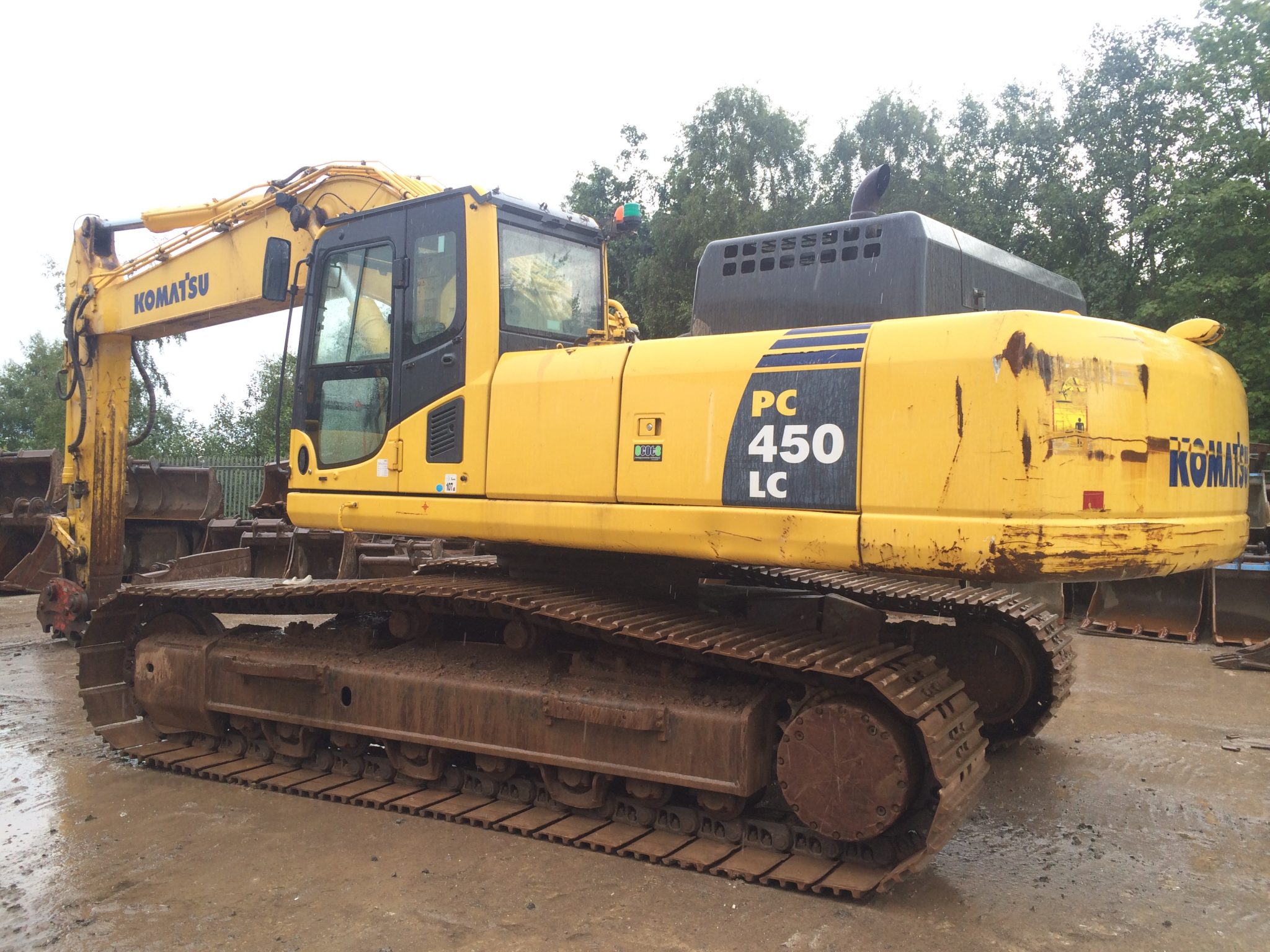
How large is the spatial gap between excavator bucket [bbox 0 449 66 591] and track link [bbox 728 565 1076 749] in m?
8.38

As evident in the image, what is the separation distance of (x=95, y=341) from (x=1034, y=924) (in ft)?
26.2

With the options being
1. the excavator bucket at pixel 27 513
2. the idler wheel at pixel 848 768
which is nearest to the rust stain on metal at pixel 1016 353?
the idler wheel at pixel 848 768

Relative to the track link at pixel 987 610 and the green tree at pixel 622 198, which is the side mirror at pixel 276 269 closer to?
the track link at pixel 987 610

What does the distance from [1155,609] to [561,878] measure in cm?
910

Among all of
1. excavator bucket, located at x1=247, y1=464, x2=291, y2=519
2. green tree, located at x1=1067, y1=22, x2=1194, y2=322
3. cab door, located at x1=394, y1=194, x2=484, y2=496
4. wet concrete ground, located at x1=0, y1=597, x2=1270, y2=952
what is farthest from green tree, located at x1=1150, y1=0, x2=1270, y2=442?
cab door, located at x1=394, y1=194, x2=484, y2=496

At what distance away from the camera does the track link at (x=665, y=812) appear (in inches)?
145

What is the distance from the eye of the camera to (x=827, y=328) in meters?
3.91

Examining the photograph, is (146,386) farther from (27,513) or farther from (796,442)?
(796,442)

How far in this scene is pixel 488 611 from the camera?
15.4ft

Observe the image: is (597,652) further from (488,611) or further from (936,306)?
(936,306)

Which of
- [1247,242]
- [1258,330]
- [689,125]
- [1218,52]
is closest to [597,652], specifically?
→ [1258,330]

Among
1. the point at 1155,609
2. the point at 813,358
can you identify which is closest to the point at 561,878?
the point at 813,358

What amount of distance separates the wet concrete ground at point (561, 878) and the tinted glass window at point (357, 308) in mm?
2349

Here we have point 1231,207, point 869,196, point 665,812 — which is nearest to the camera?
point 665,812
